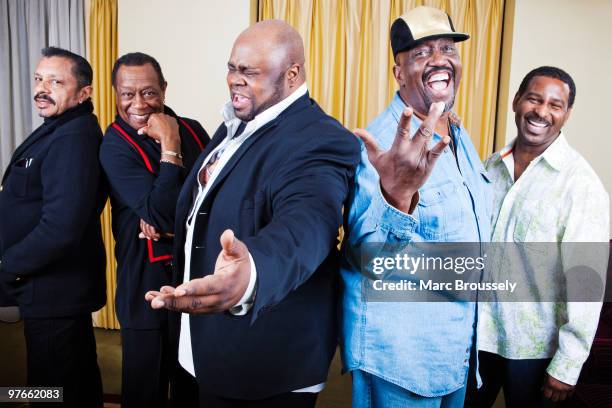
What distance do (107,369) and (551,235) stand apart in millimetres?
2510

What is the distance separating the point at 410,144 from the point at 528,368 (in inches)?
37.5

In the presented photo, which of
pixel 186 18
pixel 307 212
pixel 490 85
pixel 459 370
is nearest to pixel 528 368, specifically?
pixel 459 370

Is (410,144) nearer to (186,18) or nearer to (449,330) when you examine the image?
(449,330)

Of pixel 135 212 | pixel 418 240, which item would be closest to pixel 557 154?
pixel 418 240

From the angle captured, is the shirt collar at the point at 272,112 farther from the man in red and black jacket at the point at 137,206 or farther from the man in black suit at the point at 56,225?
the man in black suit at the point at 56,225

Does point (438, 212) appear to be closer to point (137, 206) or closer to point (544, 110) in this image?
point (544, 110)

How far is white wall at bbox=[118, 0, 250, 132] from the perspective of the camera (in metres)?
3.09

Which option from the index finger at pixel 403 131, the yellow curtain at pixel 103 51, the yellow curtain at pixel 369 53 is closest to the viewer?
the index finger at pixel 403 131

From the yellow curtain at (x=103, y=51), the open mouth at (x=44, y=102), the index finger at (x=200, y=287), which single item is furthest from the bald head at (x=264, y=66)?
the yellow curtain at (x=103, y=51)

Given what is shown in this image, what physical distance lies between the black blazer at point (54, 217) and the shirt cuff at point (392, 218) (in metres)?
1.09

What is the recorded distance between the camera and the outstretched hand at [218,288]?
664 mm

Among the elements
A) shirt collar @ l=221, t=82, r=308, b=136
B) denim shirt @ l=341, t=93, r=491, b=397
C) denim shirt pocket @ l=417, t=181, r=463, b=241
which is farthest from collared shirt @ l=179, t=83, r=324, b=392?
denim shirt pocket @ l=417, t=181, r=463, b=241

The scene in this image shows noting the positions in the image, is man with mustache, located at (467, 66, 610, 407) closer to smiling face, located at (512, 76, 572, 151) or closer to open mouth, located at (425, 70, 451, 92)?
smiling face, located at (512, 76, 572, 151)

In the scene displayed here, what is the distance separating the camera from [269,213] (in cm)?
103
